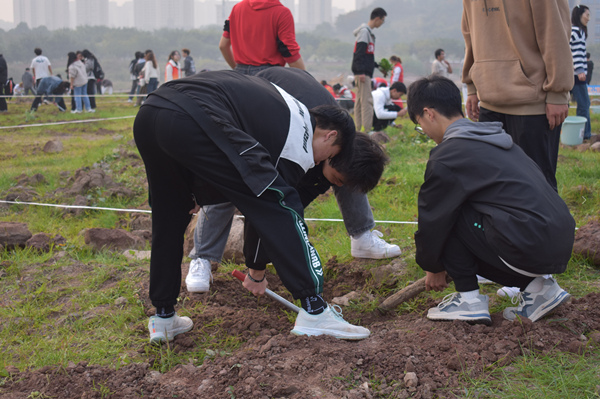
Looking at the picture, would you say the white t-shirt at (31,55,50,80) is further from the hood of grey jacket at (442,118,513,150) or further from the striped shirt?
the hood of grey jacket at (442,118,513,150)

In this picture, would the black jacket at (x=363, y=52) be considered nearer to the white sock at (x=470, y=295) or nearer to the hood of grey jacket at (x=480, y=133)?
the hood of grey jacket at (x=480, y=133)

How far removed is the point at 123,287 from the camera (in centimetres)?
346

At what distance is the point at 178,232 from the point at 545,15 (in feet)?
6.94

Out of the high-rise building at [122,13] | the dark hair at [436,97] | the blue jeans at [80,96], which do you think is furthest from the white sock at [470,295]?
the high-rise building at [122,13]

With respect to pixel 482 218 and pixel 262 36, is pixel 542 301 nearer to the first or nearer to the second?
pixel 482 218

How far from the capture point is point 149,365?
98.3 inches

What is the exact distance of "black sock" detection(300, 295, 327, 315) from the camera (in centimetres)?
245

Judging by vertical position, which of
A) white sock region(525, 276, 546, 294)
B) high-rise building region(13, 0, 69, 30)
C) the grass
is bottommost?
the grass

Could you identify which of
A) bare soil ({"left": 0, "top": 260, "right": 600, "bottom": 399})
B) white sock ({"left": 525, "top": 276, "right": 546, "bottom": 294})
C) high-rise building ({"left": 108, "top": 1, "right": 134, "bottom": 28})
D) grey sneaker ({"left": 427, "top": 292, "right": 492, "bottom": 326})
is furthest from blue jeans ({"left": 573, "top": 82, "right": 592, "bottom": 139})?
high-rise building ({"left": 108, "top": 1, "right": 134, "bottom": 28})

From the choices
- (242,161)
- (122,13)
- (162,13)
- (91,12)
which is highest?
(122,13)

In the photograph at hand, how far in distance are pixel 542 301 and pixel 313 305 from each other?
1048mm

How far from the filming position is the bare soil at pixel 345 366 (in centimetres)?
209

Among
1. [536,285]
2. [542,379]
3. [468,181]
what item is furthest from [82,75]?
[542,379]

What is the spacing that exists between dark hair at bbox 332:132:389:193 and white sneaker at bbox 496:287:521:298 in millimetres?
903
